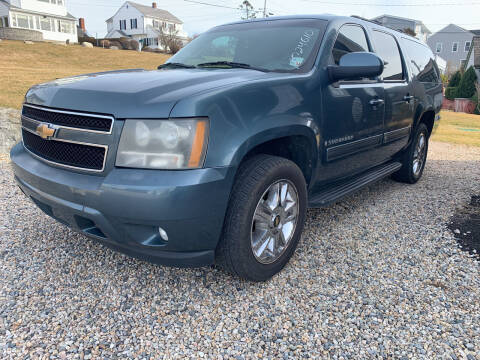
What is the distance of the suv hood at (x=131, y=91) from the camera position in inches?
82.6

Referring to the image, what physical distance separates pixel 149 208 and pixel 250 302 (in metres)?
0.99

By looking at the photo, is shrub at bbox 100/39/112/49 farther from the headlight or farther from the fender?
the headlight

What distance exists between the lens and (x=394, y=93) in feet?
13.1

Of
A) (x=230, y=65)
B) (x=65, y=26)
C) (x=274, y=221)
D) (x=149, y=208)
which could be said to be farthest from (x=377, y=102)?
(x=65, y=26)

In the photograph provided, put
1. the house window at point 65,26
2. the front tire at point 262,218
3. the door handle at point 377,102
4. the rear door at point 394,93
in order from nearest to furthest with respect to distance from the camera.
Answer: the front tire at point 262,218 < the door handle at point 377,102 < the rear door at point 394,93 < the house window at point 65,26

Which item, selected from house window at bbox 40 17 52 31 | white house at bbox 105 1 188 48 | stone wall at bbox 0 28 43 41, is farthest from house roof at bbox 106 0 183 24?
stone wall at bbox 0 28 43 41

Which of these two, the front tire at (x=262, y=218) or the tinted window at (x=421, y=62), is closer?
the front tire at (x=262, y=218)

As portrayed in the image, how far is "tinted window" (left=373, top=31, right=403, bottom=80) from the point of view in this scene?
3.93 meters

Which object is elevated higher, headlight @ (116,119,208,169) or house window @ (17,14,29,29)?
house window @ (17,14,29,29)

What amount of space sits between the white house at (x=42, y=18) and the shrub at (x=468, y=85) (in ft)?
124

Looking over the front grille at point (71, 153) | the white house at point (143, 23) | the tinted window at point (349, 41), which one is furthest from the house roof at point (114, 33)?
the front grille at point (71, 153)

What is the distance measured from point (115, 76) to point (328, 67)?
1623 millimetres

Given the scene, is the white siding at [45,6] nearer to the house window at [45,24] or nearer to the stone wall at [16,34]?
the house window at [45,24]

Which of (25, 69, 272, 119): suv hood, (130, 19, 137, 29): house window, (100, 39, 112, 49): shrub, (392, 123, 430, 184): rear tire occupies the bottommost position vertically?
(392, 123, 430, 184): rear tire
